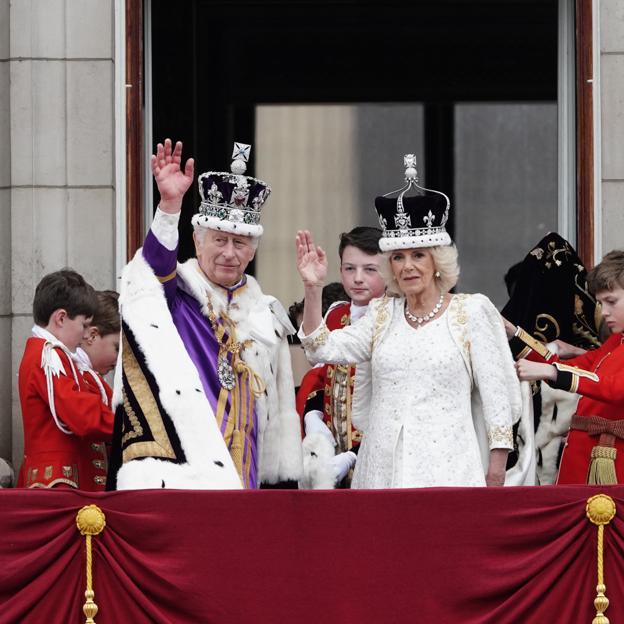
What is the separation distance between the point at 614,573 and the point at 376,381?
112cm

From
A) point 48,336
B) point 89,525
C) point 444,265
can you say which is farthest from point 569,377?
point 48,336

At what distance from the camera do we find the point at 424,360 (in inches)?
243

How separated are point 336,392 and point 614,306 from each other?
123 cm

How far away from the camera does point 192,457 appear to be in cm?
611

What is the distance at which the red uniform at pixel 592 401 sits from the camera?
6.58m

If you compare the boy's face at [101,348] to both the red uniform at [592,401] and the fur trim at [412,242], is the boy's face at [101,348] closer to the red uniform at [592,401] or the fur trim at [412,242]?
the fur trim at [412,242]

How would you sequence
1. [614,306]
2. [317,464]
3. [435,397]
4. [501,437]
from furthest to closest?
[614,306] < [317,464] < [435,397] < [501,437]

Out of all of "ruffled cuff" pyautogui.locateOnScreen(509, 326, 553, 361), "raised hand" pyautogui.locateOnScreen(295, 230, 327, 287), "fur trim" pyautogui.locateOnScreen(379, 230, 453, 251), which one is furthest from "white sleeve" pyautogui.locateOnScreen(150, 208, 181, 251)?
"ruffled cuff" pyautogui.locateOnScreen(509, 326, 553, 361)

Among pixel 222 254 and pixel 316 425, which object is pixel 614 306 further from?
pixel 222 254

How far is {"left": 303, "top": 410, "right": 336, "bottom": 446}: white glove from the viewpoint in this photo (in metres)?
7.00

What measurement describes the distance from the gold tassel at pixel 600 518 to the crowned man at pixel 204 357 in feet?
4.12

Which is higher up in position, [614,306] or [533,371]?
[614,306]

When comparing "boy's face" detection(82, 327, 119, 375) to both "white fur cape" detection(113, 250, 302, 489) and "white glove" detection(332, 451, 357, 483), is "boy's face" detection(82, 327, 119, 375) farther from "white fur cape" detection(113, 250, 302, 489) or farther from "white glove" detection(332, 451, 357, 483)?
"white glove" detection(332, 451, 357, 483)

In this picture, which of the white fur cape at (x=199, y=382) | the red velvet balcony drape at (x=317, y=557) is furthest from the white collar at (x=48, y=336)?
the red velvet balcony drape at (x=317, y=557)
